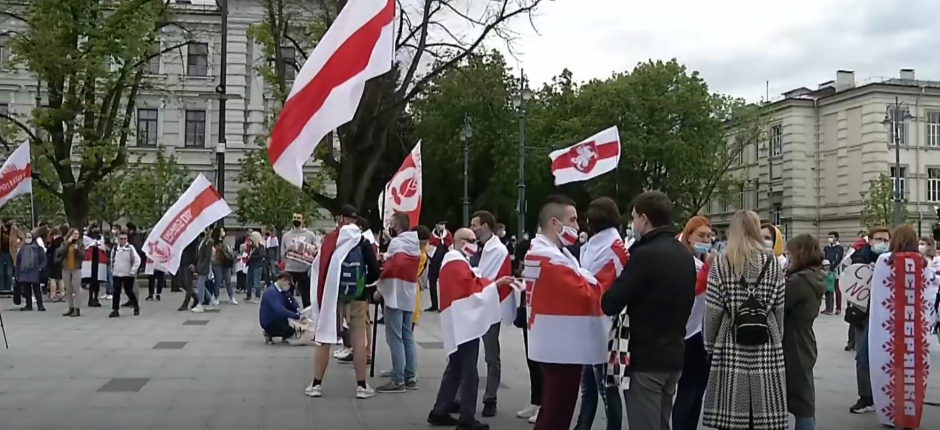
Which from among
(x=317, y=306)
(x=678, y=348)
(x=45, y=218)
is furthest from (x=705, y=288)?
(x=45, y=218)

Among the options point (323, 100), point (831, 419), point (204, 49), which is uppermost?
point (204, 49)

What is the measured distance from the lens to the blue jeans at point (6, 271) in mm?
24203

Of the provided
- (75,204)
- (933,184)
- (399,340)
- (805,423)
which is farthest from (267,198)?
(805,423)

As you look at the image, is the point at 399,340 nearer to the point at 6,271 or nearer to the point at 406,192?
the point at 406,192

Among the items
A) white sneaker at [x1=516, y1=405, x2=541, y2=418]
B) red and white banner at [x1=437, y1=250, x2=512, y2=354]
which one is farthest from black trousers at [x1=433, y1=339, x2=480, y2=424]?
white sneaker at [x1=516, y1=405, x2=541, y2=418]

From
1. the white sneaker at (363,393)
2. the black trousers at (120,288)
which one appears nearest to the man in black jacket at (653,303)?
the white sneaker at (363,393)

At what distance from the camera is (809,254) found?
711 cm

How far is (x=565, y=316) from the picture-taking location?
629cm

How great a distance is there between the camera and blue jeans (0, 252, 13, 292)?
2420 cm

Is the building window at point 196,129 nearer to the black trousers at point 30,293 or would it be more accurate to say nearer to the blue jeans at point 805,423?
the black trousers at point 30,293

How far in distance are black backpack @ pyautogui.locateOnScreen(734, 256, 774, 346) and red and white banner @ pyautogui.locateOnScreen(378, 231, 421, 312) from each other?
4616 millimetres

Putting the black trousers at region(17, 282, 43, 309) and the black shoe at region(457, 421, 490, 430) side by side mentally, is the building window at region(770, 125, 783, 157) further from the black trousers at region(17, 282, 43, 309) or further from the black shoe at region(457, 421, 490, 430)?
the black shoe at region(457, 421, 490, 430)

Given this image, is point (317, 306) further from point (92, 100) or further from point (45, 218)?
point (45, 218)

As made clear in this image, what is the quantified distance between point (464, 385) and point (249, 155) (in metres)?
42.5
